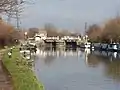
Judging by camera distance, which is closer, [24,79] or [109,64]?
[24,79]

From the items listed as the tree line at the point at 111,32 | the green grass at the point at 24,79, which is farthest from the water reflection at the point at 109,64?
the tree line at the point at 111,32

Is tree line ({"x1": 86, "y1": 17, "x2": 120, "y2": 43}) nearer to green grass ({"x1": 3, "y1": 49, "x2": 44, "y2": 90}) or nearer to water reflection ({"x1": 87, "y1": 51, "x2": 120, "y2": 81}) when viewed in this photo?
water reflection ({"x1": 87, "y1": 51, "x2": 120, "y2": 81})

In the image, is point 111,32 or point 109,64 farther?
point 111,32

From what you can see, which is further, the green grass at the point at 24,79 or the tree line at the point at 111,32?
the tree line at the point at 111,32

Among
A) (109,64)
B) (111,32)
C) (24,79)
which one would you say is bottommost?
(109,64)

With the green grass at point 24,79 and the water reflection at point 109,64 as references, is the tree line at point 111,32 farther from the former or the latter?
the green grass at point 24,79

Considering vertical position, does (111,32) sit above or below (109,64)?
above

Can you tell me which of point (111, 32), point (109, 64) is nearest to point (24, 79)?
point (109, 64)

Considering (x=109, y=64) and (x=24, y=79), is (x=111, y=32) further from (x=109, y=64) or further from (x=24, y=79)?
(x=24, y=79)

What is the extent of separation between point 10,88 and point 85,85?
1060 cm

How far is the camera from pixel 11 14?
19.8ft

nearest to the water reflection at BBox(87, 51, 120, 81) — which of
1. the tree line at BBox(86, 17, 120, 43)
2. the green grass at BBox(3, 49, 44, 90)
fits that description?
the green grass at BBox(3, 49, 44, 90)

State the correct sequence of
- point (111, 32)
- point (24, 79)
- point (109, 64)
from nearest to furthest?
point (24, 79)
point (109, 64)
point (111, 32)

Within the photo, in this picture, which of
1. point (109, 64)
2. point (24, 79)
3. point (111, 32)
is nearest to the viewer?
point (24, 79)
